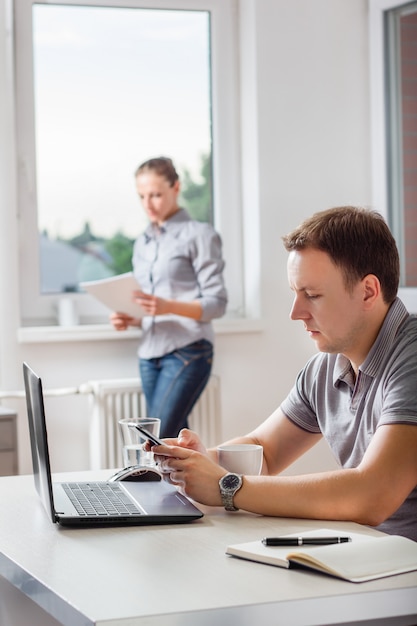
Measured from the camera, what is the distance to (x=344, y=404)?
6.60 feet

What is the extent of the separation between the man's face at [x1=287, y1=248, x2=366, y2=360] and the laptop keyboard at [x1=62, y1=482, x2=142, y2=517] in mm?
475

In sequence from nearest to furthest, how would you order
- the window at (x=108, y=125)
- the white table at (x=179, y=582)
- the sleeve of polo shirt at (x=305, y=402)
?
the white table at (x=179, y=582) < the sleeve of polo shirt at (x=305, y=402) < the window at (x=108, y=125)

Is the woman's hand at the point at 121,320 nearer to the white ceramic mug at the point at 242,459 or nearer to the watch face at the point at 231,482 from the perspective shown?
the white ceramic mug at the point at 242,459

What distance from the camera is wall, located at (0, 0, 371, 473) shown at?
4480 millimetres

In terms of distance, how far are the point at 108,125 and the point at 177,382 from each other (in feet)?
4.11

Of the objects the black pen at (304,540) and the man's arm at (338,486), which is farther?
the man's arm at (338,486)

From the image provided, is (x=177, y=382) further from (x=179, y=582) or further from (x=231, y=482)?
(x=179, y=582)

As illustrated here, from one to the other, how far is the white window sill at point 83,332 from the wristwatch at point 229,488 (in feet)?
8.21

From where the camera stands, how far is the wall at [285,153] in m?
4.48

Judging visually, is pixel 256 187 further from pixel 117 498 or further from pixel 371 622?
pixel 371 622

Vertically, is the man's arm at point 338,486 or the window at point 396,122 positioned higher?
the window at point 396,122

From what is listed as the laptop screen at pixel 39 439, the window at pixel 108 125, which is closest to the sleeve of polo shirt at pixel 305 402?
the laptop screen at pixel 39 439

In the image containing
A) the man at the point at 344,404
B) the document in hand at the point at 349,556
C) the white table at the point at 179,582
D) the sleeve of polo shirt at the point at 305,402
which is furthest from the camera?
the sleeve of polo shirt at the point at 305,402

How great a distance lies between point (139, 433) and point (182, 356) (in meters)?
2.13
